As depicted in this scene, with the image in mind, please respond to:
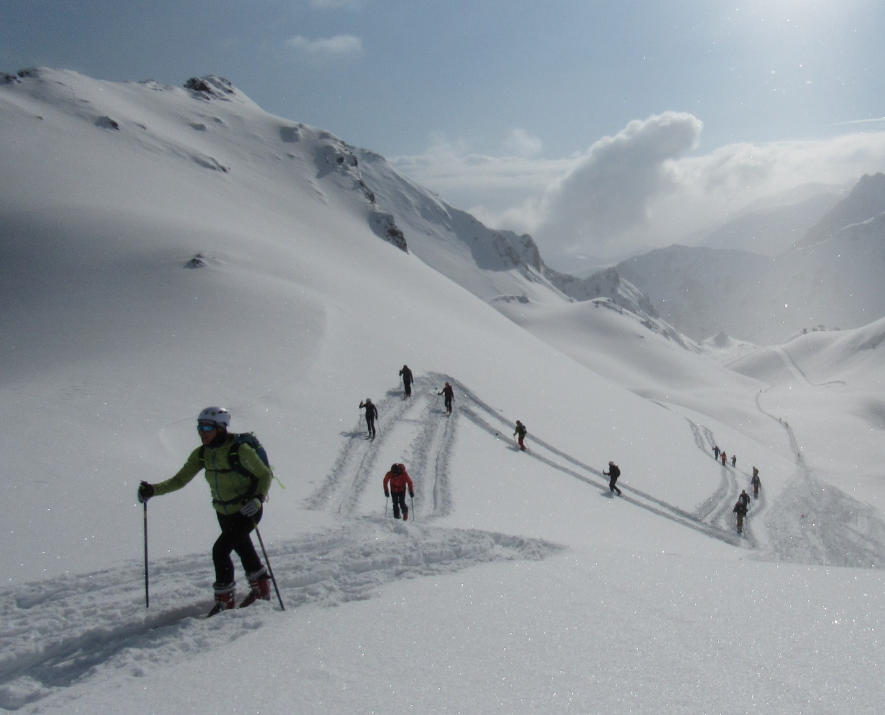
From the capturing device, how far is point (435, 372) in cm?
3000

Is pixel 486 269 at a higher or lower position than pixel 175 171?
higher

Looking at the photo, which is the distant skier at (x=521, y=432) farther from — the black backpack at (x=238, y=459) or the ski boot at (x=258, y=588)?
the black backpack at (x=238, y=459)

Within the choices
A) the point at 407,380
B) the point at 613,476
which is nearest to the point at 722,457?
the point at 613,476

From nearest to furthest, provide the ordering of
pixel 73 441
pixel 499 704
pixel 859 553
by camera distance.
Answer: pixel 499 704 < pixel 73 441 < pixel 859 553

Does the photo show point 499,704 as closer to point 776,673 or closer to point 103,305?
point 776,673

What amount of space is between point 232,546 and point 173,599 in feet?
3.24

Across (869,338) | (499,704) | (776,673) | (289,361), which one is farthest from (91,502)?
(869,338)

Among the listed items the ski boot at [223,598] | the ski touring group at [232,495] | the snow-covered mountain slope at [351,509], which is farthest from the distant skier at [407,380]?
the ski boot at [223,598]

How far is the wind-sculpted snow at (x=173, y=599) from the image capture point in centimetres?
532

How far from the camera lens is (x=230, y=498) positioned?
6453 millimetres

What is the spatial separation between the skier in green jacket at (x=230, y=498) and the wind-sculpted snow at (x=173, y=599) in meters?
0.27

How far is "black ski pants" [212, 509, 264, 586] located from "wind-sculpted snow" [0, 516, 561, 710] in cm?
41

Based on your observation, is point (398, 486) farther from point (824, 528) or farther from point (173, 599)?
point (824, 528)

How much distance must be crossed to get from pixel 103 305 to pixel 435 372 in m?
16.0
